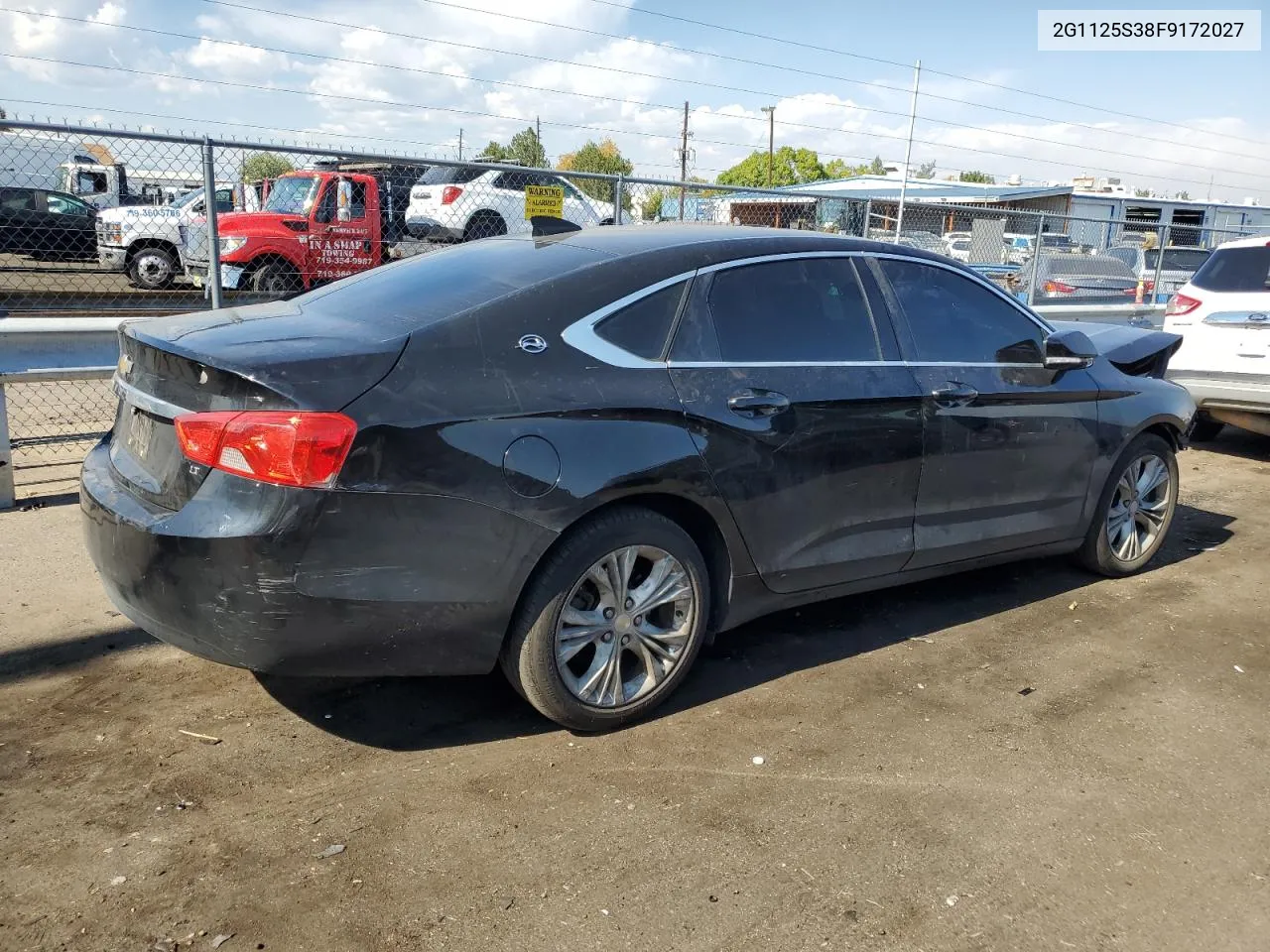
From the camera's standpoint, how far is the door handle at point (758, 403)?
11.9 ft

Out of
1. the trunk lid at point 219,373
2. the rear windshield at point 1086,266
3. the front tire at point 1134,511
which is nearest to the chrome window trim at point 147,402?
the trunk lid at point 219,373

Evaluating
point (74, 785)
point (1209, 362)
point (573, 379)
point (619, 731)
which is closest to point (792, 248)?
point (573, 379)

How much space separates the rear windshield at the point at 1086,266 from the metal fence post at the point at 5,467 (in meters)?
11.4

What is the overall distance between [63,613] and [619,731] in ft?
8.18

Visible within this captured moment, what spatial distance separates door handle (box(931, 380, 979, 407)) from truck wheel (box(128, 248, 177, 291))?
14150 mm

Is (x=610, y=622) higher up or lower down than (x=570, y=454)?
lower down

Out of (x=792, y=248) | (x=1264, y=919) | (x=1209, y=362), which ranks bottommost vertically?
(x=1264, y=919)

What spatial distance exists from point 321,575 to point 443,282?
124 centimetres

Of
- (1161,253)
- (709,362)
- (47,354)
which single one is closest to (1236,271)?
(1161,253)

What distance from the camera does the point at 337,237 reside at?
13414 millimetres

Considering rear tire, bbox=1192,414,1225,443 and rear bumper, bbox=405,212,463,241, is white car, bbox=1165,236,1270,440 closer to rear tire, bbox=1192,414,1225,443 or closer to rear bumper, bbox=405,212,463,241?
rear tire, bbox=1192,414,1225,443

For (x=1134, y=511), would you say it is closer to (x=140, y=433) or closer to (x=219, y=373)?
(x=219, y=373)

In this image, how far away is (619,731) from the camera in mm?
3578

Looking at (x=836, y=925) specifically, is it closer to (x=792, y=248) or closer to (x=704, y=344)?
(x=704, y=344)
